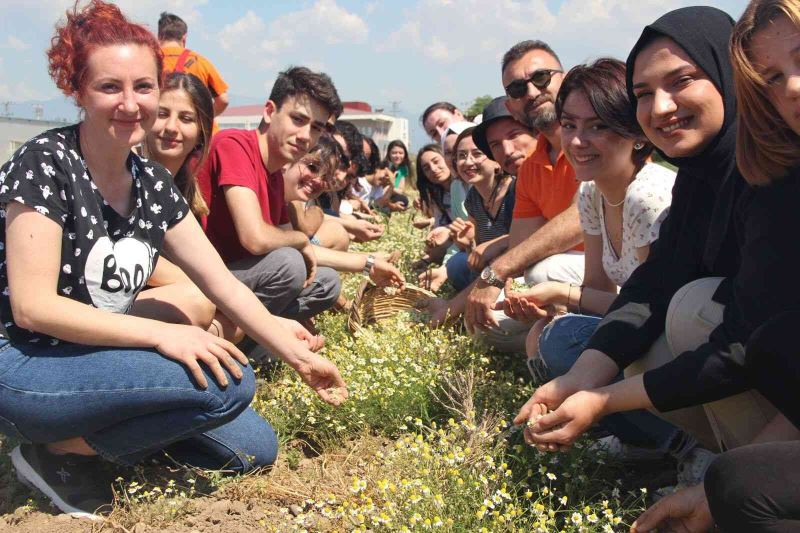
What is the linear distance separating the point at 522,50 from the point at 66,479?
3.91 m

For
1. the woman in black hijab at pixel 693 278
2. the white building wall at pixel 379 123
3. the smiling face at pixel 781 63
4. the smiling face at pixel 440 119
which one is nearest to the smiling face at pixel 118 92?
the woman in black hijab at pixel 693 278

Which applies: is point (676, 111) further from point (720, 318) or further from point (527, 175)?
point (527, 175)

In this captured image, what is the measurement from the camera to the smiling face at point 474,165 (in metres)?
6.06

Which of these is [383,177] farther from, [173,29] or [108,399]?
[108,399]

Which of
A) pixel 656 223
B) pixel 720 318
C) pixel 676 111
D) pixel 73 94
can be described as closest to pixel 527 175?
pixel 656 223

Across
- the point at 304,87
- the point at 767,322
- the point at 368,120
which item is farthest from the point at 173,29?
the point at 368,120

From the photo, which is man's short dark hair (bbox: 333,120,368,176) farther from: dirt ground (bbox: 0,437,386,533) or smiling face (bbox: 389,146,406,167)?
smiling face (bbox: 389,146,406,167)

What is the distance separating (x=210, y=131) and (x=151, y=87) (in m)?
1.34

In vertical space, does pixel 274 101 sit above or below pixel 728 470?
above

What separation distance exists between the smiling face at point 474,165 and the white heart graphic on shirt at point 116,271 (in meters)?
3.36

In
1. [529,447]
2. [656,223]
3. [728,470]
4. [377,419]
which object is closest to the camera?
[728,470]

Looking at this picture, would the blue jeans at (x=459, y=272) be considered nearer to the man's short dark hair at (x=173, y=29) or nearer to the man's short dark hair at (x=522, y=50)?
the man's short dark hair at (x=522, y=50)

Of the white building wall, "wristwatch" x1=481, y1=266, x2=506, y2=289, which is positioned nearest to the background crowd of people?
"wristwatch" x1=481, y1=266, x2=506, y2=289

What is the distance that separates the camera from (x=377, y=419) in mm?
3736
